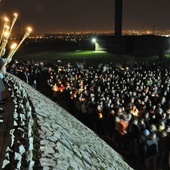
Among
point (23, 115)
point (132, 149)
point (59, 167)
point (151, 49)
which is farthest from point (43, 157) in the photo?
point (151, 49)

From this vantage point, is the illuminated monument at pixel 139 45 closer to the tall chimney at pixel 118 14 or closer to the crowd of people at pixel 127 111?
the tall chimney at pixel 118 14

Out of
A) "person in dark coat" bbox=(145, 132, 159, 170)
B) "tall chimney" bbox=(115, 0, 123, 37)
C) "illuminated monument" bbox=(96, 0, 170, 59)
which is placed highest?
"tall chimney" bbox=(115, 0, 123, 37)

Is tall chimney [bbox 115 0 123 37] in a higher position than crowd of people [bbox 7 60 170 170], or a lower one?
higher

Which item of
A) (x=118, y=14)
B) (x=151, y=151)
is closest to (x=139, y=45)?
(x=118, y=14)

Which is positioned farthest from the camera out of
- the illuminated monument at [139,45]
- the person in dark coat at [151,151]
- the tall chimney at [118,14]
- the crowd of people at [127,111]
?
the tall chimney at [118,14]

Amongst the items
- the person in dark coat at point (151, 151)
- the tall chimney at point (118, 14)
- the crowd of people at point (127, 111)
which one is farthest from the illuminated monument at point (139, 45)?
the person in dark coat at point (151, 151)

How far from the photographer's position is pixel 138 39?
5091 centimetres

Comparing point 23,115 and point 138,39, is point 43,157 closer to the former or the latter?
point 23,115

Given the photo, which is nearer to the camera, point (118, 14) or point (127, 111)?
point (127, 111)

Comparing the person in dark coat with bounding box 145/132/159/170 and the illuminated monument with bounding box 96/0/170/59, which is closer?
the person in dark coat with bounding box 145/132/159/170

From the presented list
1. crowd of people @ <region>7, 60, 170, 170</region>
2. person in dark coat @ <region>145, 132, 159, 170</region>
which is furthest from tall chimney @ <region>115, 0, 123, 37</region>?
person in dark coat @ <region>145, 132, 159, 170</region>

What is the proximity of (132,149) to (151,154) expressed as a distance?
1.57 metres

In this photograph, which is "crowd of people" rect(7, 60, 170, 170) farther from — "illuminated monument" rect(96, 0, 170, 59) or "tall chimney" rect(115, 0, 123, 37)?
"tall chimney" rect(115, 0, 123, 37)

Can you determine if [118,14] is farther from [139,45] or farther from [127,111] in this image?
[127,111]
